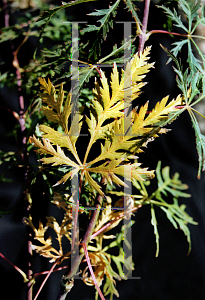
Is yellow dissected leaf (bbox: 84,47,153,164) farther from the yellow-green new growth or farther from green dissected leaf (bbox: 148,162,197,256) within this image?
green dissected leaf (bbox: 148,162,197,256)

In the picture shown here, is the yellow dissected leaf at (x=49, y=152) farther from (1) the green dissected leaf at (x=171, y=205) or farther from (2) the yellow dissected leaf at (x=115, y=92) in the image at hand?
(1) the green dissected leaf at (x=171, y=205)

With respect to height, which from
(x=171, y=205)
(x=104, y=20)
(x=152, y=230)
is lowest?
(x=152, y=230)

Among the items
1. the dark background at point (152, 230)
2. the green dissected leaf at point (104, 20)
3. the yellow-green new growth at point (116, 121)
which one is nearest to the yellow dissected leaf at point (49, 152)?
the yellow-green new growth at point (116, 121)

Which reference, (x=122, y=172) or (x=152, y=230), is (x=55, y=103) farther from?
(x=152, y=230)

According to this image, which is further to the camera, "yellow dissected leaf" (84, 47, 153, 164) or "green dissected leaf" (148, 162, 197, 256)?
"green dissected leaf" (148, 162, 197, 256)

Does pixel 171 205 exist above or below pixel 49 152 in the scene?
below

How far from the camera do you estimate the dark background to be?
0.61m

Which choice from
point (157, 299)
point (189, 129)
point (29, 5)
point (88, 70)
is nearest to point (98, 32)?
point (88, 70)

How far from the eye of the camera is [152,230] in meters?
0.68

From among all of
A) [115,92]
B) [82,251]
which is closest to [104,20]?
[115,92]

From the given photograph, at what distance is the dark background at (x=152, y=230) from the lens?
614 millimetres

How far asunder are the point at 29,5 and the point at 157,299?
2.67 ft

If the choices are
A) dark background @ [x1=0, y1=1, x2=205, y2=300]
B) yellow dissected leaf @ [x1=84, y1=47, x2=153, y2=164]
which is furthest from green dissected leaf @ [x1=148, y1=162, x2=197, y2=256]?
yellow dissected leaf @ [x1=84, y1=47, x2=153, y2=164]

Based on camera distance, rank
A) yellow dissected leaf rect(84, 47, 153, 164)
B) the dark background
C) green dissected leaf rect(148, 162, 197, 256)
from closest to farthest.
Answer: yellow dissected leaf rect(84, 47, 153, 164) → green dissected leaf rect(148, 162, 197, 256) → the dark background
